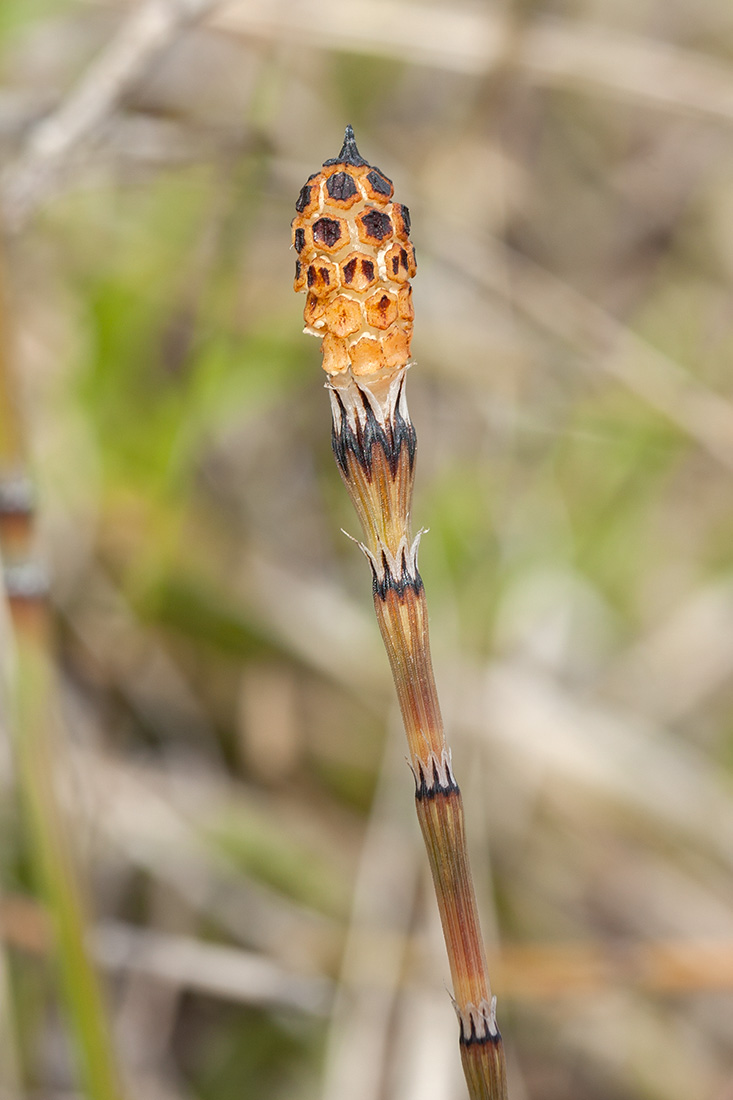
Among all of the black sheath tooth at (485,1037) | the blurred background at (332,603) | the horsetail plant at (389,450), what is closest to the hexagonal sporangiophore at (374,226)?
the horsetail plant at (389,450)

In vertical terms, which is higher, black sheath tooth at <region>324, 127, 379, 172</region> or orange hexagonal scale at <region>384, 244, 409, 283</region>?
black sheath tooth at <region>324, 127, 379, 172</region>

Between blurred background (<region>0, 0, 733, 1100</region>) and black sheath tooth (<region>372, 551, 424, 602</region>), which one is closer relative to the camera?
black sheath tooth (<region>372, 551, 424, 602</region>)

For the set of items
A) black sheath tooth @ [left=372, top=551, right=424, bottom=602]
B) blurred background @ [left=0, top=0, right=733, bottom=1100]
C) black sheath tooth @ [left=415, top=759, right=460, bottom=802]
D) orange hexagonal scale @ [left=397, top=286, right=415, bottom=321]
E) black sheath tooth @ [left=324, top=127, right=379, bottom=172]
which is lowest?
black sheath tooth @ [left=415, top=759, right=460, bottom=802]

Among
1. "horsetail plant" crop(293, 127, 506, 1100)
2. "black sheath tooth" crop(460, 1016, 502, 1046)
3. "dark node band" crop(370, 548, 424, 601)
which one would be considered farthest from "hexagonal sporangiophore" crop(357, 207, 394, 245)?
"black sheath tooth" crop(460, 1016, 502, 1046)

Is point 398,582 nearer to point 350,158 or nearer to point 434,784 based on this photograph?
point 434,784

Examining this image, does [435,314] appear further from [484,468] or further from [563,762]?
[563,762]

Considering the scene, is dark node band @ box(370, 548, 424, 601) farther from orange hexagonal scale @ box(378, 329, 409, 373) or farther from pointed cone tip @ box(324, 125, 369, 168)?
pointed cone tip @ box(324, 125, 369, 168)
